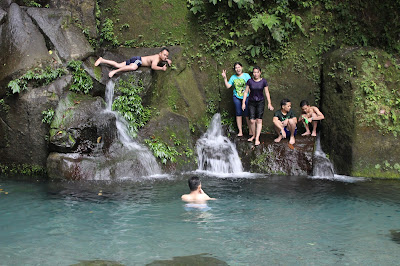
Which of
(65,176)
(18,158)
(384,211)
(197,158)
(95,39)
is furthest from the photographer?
(95,39)

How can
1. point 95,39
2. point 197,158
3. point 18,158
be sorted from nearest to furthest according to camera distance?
point 18,158 → point 197,158 → point 95,39

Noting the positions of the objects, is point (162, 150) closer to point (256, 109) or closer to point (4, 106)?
point (256, 109)

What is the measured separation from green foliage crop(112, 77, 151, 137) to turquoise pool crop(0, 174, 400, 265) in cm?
223

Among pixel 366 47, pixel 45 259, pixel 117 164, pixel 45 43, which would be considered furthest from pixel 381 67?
pixel 45 259

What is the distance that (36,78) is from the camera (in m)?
10.5

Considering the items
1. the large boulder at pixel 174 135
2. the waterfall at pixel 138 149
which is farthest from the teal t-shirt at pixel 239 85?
the waterfall at pixel 138 149

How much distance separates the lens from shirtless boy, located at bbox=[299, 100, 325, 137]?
37.6ft

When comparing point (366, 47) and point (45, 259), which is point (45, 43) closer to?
point (45, 259)

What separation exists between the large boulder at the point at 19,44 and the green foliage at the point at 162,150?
11.8 feet

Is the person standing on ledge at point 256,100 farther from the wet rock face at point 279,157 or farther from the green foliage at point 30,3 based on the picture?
the green foliage at point 30,3

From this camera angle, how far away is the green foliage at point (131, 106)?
1092 centimetres

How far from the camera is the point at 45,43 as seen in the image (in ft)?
37.7

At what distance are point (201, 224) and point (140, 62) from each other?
21.9 ft

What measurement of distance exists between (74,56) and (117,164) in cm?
376
